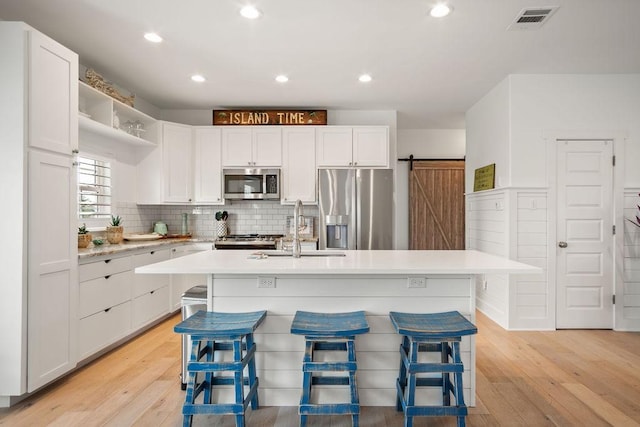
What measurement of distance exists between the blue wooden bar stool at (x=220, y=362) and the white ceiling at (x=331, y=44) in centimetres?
209

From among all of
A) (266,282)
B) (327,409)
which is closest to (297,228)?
(266,282)

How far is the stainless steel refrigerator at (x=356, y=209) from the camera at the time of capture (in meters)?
4.44

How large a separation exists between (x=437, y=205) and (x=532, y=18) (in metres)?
3.67

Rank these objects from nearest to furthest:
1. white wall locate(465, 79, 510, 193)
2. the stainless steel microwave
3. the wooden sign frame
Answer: white wall locate(465, 79, 510, 193) → the wooden sign frame → the stainless steel microwave

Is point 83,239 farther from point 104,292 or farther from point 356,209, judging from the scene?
point 356,209

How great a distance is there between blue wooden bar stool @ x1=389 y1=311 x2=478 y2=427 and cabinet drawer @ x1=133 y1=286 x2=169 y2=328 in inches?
102

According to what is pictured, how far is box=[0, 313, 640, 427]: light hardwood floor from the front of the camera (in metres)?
Result: 2.10

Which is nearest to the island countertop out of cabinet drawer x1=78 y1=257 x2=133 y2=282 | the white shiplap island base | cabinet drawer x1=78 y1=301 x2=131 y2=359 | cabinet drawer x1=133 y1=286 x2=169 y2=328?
the white shiplap island base

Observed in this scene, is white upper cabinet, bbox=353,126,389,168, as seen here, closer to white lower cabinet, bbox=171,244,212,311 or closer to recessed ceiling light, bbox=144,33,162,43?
white lower cabinet, bbox=171,244,212,311

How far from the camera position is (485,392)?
2428 millimetres

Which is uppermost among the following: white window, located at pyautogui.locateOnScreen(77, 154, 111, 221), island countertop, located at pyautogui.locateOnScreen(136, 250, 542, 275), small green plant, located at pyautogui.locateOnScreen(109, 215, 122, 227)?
white window, located at pyautogui.locateOnScreen(77, 154, 111, 221)

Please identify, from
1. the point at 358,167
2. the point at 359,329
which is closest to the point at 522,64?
the point at 358,167

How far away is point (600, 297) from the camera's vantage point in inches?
148

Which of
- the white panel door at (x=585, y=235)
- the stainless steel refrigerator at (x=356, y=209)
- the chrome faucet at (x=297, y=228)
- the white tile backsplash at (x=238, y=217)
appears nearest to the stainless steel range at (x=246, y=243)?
the white tile backsplash at (x=238, y=217)
